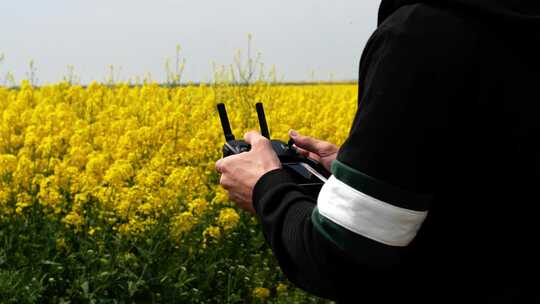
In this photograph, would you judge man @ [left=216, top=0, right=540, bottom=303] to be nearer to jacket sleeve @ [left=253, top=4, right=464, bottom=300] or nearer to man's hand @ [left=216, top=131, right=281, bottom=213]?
jacket sleeve @ [left=253, top=4, right=464, bottom=300]

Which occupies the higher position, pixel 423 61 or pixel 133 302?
pixel 423 61

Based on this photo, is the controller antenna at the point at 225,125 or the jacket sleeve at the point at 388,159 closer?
the jacket sleeve at the point at 388,159

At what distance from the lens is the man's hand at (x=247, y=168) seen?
1450mm

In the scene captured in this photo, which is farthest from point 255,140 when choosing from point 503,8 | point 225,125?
point 503,8

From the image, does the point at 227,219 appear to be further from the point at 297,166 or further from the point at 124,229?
the point at 297,166

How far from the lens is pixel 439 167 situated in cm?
114

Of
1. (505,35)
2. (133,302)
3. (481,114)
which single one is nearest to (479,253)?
(481,114)

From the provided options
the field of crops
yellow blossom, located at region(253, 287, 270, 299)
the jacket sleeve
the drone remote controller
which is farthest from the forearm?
yellow blossom, located at region(253, 287, 270, 299)

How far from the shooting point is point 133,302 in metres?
3.64

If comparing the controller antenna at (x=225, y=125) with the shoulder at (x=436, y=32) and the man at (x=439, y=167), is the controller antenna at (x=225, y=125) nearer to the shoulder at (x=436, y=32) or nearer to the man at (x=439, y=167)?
the man at (x=439, y=167)

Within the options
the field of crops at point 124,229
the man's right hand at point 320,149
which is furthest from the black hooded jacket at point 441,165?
the field of crops at point 124,229

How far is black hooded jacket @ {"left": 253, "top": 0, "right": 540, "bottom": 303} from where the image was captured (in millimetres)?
1106

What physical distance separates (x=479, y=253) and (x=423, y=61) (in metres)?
0.33

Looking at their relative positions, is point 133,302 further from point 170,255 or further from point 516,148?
point 516,148
